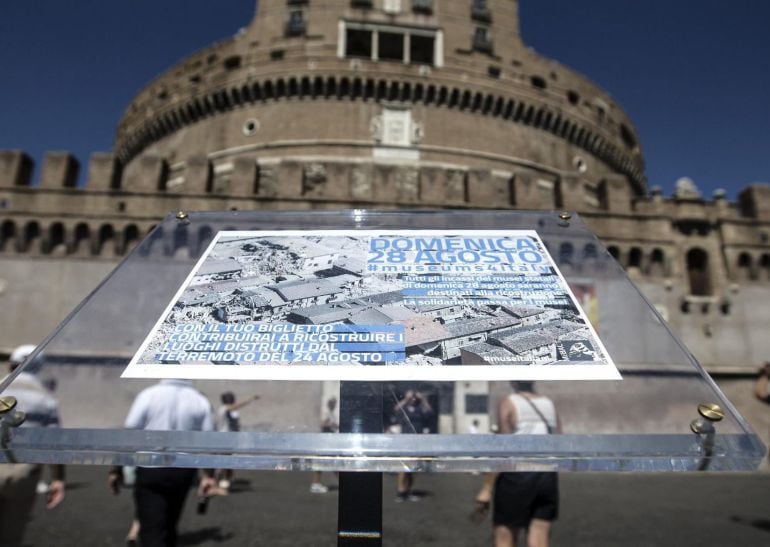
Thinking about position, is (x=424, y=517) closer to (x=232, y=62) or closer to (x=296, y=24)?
(x=296, y=24)

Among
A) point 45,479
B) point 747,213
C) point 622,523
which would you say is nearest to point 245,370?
point 622,523

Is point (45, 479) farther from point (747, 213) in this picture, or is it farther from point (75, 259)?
point (747, 213)

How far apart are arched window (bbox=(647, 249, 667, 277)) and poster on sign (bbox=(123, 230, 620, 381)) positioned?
1462 cm

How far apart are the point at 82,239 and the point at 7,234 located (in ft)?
6.32

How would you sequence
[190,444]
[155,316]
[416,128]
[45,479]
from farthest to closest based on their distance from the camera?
[416,128] < [45,479] < [155,316] < [190,444]

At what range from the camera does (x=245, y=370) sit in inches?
69.6

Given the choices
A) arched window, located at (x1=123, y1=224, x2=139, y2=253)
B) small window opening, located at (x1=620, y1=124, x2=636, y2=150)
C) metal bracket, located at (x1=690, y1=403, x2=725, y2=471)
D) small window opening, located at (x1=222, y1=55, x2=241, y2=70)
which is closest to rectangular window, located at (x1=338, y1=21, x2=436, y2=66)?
small window opening, located at (x1=222, y1=55, x2=241, y2=70)

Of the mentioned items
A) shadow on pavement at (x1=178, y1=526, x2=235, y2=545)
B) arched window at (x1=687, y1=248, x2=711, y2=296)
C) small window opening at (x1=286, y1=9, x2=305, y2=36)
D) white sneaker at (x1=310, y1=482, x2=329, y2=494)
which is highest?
small window opening at (x1=286, y1=9, x2=305, y2=36)

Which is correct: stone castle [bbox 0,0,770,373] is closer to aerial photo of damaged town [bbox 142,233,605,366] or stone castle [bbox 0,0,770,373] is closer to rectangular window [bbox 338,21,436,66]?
rectangular window [bbox 338,21,436,66]

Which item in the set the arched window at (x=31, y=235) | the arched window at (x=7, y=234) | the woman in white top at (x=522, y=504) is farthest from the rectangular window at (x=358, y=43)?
the woman in white top at (x=522, y=504)

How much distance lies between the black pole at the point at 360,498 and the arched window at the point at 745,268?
57.4ft

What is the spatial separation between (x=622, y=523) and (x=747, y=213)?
588 inches

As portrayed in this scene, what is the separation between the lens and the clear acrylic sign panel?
1.57 metres

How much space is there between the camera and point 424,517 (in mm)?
6008
